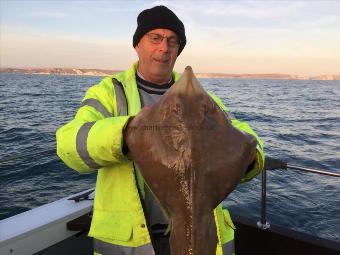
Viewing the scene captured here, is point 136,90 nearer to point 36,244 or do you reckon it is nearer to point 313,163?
point 36,244

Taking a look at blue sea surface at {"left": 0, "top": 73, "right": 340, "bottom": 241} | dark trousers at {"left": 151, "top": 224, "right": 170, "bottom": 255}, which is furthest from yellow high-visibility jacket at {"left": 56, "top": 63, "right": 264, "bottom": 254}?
blue sea surface at {"left": 0, "top": 73, "right": 340, "bottom": 241}

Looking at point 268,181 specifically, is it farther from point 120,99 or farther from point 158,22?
point 120,99

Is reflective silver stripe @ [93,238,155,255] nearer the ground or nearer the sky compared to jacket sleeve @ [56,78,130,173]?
nearer the ground

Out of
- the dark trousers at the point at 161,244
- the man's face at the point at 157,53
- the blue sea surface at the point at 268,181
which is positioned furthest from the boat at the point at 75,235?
the man's face at the point at 157,53

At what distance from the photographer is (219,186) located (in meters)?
2.07

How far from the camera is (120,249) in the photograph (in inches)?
110

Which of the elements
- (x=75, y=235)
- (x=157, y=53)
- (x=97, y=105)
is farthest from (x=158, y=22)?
(x=75, y=235)

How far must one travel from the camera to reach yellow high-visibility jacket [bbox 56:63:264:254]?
7.95ft

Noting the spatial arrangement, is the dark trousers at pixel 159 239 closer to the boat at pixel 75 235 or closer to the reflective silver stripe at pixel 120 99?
the reflective silver stripe at pixel 120 99

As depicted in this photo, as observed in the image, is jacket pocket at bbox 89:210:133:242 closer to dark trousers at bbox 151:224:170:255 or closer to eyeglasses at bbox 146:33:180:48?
dark trousers at bbox 151:224:170:255

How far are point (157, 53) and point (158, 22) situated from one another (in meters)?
0.26

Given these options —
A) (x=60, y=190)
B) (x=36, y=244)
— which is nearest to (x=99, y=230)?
(x=36, y=244)

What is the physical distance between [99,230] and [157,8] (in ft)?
6.27

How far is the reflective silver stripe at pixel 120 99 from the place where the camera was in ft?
9.69
